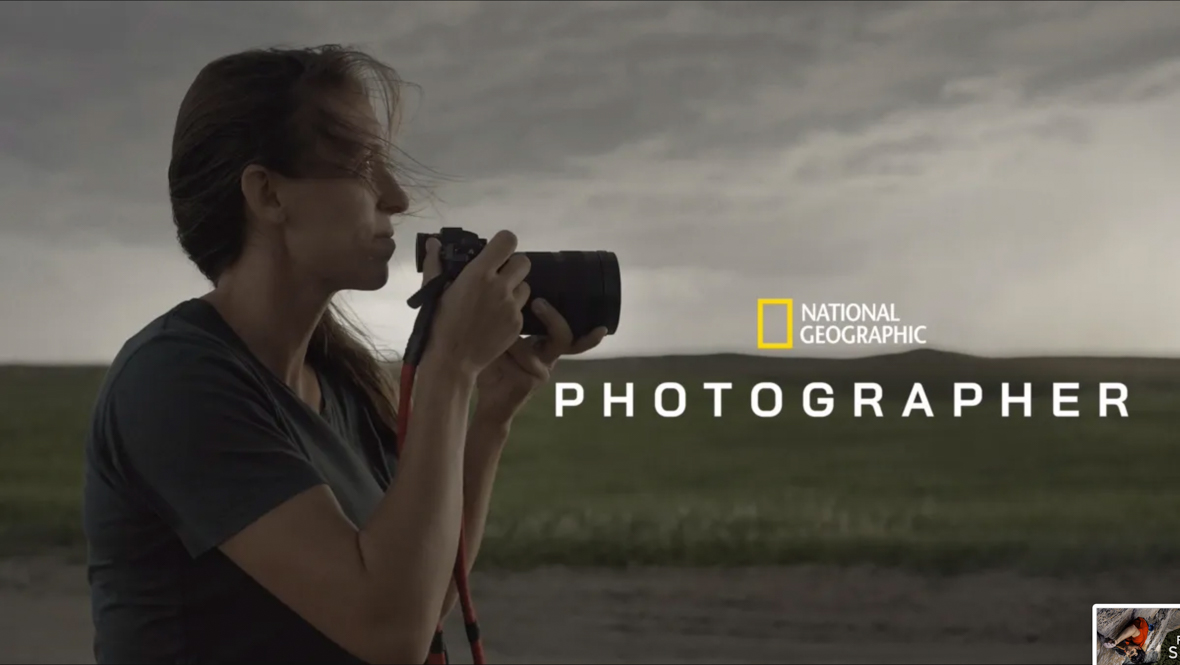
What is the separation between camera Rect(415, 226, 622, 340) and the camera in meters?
0.72

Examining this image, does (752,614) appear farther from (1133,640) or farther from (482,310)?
(482,310)

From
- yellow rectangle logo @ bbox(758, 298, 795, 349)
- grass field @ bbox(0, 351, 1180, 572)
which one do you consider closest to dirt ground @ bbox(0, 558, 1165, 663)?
grass field @ bbox(0, 351, 1180, 572)

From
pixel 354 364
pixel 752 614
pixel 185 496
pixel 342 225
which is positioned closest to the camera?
pixel 185 496

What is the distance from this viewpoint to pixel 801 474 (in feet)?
7.27

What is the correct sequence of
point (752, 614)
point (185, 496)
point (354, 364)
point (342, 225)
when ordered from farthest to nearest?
point (752, 614) < point (354, 364) < point (342, 225) < point (185, 496)

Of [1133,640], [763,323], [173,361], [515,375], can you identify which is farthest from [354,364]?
[1133,640]

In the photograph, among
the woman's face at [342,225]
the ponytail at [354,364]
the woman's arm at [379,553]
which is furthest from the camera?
the ponytail at [354,364]

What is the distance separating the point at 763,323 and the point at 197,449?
170cm

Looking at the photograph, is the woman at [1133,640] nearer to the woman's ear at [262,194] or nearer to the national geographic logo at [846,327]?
the national geographic logo at [846,327]

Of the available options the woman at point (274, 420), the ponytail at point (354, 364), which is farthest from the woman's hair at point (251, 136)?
the ponytail at point (354, 364)

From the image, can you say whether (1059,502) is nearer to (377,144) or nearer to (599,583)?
(599,583)

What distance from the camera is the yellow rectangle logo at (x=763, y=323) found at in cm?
216

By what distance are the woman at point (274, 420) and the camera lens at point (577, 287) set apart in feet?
0.05

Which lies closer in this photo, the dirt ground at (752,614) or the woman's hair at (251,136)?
the woman's hair at (251,136)
